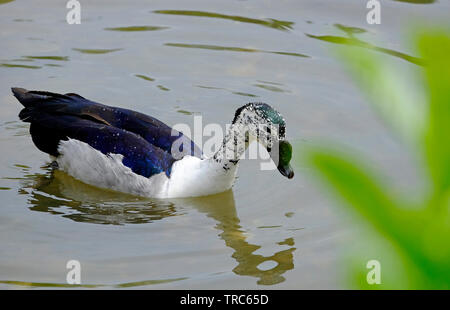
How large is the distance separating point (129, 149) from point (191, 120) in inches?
65.1

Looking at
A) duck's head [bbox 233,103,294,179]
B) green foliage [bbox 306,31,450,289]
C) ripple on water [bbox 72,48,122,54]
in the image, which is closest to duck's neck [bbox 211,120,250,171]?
duck's head [bbox 233,103,294,179]

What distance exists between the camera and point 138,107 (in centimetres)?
870

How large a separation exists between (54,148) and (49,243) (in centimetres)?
142

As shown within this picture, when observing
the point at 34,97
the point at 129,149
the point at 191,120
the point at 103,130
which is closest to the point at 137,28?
the point at 191,120

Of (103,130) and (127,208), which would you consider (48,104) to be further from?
(127,208)

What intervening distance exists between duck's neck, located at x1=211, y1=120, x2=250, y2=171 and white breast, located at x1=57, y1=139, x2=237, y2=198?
0.26ft

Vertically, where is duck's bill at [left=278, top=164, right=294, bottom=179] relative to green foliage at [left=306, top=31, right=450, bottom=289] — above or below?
above

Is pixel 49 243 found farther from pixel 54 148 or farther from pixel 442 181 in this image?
pixel 442 181

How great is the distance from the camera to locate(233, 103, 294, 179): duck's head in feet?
21.3

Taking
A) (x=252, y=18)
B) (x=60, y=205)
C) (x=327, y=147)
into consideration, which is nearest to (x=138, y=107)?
(x=60, y=205)

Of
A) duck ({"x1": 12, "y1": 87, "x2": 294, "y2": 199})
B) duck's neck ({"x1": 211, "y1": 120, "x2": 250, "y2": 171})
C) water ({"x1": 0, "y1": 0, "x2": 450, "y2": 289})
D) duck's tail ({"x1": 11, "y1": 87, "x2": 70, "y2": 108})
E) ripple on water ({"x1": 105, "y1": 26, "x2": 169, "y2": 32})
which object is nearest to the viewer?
water ({"x1": 0, "y1": 0, "x2": 450, "y2": 289})

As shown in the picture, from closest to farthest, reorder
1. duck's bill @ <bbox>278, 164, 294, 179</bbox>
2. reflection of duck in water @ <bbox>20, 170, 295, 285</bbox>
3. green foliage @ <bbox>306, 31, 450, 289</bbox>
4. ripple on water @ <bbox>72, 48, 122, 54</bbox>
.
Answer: green foliage @ <bbox>306, 31, 450, 289</bbox> → reflection of duck in water @ <bbox>20, 170, 295, 285</bbox> → duck's bill @ <bbox>278, 164, 294, 179</bbox> → ripple on water @ <bbox>72, 48, 122, 54</bbox>

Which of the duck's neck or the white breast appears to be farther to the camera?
the white breast

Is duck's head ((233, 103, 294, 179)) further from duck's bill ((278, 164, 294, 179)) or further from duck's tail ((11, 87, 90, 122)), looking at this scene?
duck's tail ((11, 87, 90, 122))
